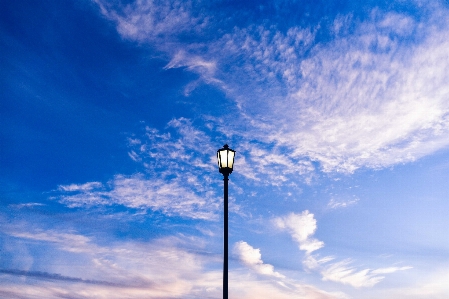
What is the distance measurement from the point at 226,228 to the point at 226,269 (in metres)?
1.06

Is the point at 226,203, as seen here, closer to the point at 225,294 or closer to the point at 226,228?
the point at 226,228

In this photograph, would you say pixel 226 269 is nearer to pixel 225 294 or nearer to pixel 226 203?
pixel 225 294

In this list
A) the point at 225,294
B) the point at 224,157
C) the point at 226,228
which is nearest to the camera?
the point at 225,294

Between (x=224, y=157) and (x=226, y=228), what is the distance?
2.08 metres

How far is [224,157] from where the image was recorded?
38.5ft

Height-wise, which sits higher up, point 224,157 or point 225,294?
point 224,157

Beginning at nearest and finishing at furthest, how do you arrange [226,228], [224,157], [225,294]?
[225,294]
[226,228]
[224,157]

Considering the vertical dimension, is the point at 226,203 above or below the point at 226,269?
above

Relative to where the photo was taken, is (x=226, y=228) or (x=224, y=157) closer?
(x=226, y=228)

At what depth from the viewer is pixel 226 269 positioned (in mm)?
10352

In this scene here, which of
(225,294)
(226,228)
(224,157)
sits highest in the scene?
(224,157)

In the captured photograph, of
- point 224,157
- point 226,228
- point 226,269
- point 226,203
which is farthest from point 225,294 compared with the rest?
point 224,157

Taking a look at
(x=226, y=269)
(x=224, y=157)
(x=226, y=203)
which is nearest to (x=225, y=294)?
(x=226, y=269)

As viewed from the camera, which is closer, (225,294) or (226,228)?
(225,294)
